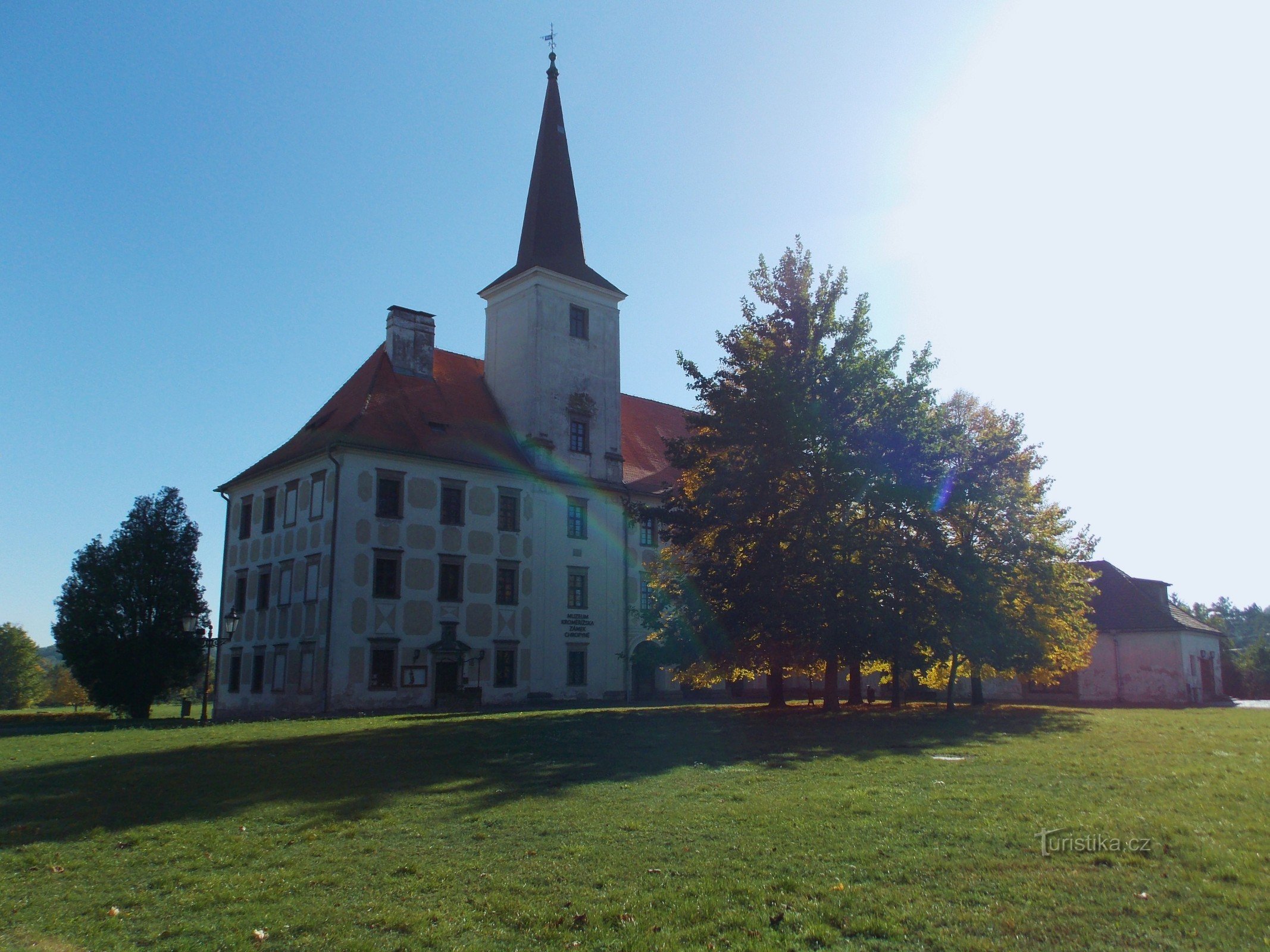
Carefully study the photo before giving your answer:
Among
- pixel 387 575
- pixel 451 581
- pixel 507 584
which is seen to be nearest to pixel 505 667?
pixel 507 584

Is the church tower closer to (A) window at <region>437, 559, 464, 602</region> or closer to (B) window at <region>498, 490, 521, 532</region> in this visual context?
(B) window at <region>498, 490, 521, 532</region>

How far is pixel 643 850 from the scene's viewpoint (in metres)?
7.81

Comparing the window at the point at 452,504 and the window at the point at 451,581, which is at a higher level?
the window at the point at 452,504

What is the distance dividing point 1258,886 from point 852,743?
10277 millimetres

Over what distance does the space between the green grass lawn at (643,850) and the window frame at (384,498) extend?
21.4 metres

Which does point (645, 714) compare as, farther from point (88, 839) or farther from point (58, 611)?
point (58, 611)

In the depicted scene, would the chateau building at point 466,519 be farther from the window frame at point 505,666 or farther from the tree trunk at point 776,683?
the tree trunk at point 776,683

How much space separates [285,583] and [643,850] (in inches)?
1305

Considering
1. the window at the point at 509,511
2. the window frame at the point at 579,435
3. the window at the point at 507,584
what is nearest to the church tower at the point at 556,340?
the window frame at the point at 579,435

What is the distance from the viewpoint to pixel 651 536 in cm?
4462

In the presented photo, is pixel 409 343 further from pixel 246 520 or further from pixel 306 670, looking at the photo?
pixel 306 670

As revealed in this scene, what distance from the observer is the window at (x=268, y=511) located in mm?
39906

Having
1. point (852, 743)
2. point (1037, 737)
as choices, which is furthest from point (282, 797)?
point (1037, 737)

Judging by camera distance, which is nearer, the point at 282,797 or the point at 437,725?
the point at 282,797
